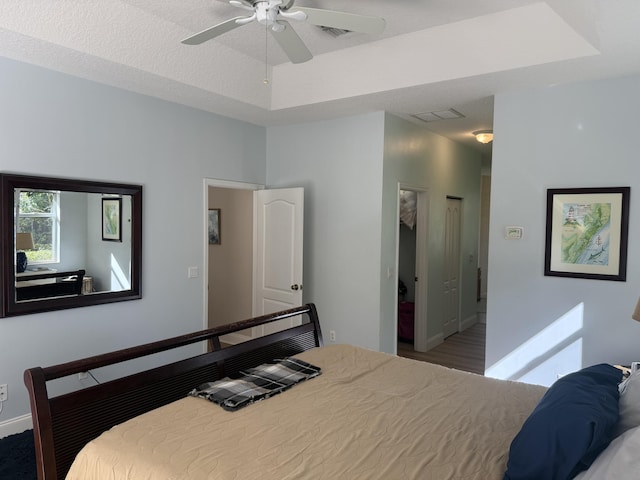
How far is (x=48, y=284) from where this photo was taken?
11.0 ft

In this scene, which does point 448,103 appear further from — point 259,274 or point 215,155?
point 259,274

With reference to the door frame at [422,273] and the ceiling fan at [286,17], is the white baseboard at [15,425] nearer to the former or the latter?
the ceiling fan at [286,17]

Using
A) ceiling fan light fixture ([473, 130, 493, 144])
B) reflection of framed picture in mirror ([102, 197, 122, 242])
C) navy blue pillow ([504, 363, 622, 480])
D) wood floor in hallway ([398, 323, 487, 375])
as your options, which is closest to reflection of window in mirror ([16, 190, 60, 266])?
reflection of framed picture in mirror ([102, 197, 122, 242])

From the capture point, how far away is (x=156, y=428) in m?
1.83

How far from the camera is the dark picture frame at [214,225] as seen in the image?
239 inches

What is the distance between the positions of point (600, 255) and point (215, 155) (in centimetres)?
356

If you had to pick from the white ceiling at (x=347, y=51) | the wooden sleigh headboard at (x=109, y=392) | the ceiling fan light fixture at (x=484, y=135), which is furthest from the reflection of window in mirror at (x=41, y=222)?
the ceiling fan light fixture at (x=484, y=135)

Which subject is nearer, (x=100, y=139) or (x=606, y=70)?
(x=606, y=70)

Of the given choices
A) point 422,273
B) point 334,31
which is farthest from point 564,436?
point 422,273

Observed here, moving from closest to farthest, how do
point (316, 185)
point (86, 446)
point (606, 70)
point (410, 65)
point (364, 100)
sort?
point (86, 446)
point (606, 70)
point (410, 65)
point (364, 100)
point (316, 185)

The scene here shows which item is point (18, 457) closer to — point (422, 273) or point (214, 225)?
point (214, 225)

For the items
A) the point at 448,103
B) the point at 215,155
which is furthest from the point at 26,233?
the point at 448,103

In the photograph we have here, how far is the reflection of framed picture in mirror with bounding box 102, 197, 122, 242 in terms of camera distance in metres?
3.67

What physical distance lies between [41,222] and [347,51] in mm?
2837
